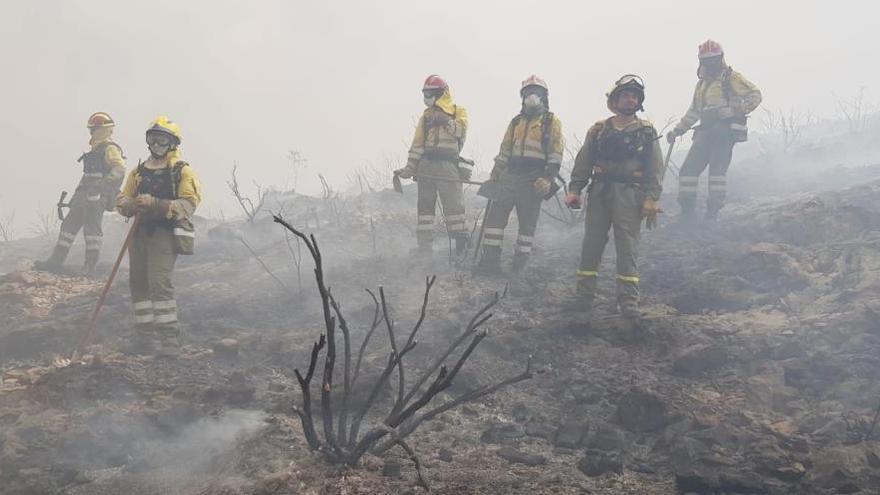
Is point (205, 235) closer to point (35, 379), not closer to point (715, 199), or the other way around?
point (35, 379)

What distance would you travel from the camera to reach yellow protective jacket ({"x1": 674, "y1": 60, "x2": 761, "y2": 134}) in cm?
714

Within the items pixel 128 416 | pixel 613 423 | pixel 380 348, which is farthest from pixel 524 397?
pixel 128 416

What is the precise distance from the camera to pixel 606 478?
2.80m

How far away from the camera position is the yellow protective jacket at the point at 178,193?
494cm

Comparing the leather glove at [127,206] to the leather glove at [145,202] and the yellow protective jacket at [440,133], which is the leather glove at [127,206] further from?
the yellow protective jacket at [440,133]

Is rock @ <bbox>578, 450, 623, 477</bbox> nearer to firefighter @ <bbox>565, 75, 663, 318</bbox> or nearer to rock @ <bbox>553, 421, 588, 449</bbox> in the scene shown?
rock @ <bbox>553, 421, 588, 449</bbox>

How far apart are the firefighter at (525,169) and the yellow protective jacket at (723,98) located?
2309mm

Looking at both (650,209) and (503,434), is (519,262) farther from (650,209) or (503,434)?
(503,434)

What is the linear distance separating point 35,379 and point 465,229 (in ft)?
14.8

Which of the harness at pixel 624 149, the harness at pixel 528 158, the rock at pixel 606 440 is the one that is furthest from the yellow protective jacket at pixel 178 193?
the rock at pixel 606 440

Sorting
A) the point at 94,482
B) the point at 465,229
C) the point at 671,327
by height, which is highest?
the point at 465,229

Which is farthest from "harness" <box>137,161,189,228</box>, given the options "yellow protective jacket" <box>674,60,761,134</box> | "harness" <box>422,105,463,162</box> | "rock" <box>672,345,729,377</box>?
"yellow protective jacket" <box>674,60,761,134</box>

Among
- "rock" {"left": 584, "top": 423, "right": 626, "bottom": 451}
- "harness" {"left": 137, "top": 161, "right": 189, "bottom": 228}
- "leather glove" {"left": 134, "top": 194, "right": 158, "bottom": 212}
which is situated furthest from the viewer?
"harness" {"left": 137, "top": 161, "right": 189, "bottom": 228}

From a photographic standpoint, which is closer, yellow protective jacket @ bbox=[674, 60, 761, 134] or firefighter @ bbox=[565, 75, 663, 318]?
firefighter @ bbox=[565, 75, 663, 318]
